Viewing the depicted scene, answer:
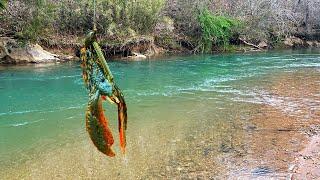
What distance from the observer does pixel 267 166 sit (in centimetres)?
702

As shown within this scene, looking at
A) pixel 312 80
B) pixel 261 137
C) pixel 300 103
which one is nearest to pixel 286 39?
pixel 312 80

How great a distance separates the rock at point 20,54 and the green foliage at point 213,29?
10.2 meters

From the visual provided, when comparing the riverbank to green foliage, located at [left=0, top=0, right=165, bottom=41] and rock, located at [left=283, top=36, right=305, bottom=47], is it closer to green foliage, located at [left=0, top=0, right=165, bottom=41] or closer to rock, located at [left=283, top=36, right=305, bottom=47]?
rock, located at [left=283, top=36, right=305, bottom=47]

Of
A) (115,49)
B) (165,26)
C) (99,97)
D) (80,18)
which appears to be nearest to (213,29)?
(165,26)

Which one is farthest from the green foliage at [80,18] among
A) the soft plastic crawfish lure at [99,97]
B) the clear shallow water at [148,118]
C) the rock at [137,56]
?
the soft plastic crawfish lure at [99,97]

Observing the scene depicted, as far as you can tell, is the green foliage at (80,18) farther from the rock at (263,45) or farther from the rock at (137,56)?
the rock at (263,45)

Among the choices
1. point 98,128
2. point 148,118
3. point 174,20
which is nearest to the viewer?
point 98,128

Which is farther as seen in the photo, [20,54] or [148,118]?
[20,54]

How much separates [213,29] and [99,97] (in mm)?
28268

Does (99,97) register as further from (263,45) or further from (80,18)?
(263,45)

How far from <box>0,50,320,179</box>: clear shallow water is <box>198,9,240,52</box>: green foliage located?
8.90 m

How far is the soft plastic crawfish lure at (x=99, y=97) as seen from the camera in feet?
2.30

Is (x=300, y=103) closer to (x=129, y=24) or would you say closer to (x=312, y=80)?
(x=312, y=80)

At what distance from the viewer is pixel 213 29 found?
28.5m
